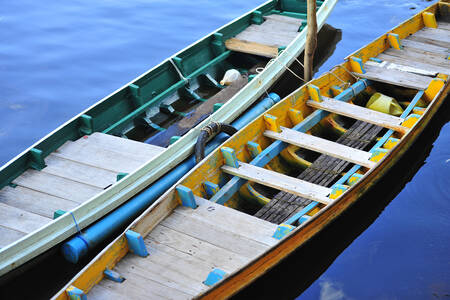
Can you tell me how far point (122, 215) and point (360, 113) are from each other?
14.5 ft

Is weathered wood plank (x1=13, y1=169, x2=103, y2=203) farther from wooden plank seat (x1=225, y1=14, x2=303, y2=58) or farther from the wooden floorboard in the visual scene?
wooden plank seat (x1=225, y1=14, x2=303, y2=58)

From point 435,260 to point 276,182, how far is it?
2.66 meters

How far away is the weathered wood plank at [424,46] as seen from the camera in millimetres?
11352

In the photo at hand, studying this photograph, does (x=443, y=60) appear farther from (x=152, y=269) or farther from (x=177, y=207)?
(x=152, y=269)

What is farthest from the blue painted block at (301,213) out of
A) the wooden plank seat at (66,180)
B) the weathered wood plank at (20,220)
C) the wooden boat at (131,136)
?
the weathered wood plank at (20,220)

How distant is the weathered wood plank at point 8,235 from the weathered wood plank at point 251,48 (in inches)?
252

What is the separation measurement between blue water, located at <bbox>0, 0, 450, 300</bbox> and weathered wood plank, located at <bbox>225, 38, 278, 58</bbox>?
2.39 m

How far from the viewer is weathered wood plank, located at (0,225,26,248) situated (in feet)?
23.3

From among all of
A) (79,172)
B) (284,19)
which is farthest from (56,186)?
(284,19)

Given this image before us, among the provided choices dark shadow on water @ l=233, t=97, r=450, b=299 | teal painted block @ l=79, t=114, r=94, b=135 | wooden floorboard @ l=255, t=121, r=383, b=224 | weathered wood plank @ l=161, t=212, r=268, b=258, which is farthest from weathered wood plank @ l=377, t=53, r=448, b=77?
teal painted block @ l=79, t=114, r=94, b=135

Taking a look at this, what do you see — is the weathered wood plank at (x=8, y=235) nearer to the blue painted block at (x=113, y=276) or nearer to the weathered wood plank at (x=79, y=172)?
the weathered wood plank at (x=79, y=172)

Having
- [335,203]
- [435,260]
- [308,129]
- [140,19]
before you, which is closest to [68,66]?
[140,19]

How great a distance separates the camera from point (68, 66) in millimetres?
14359

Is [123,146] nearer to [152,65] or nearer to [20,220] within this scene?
[20,220]
